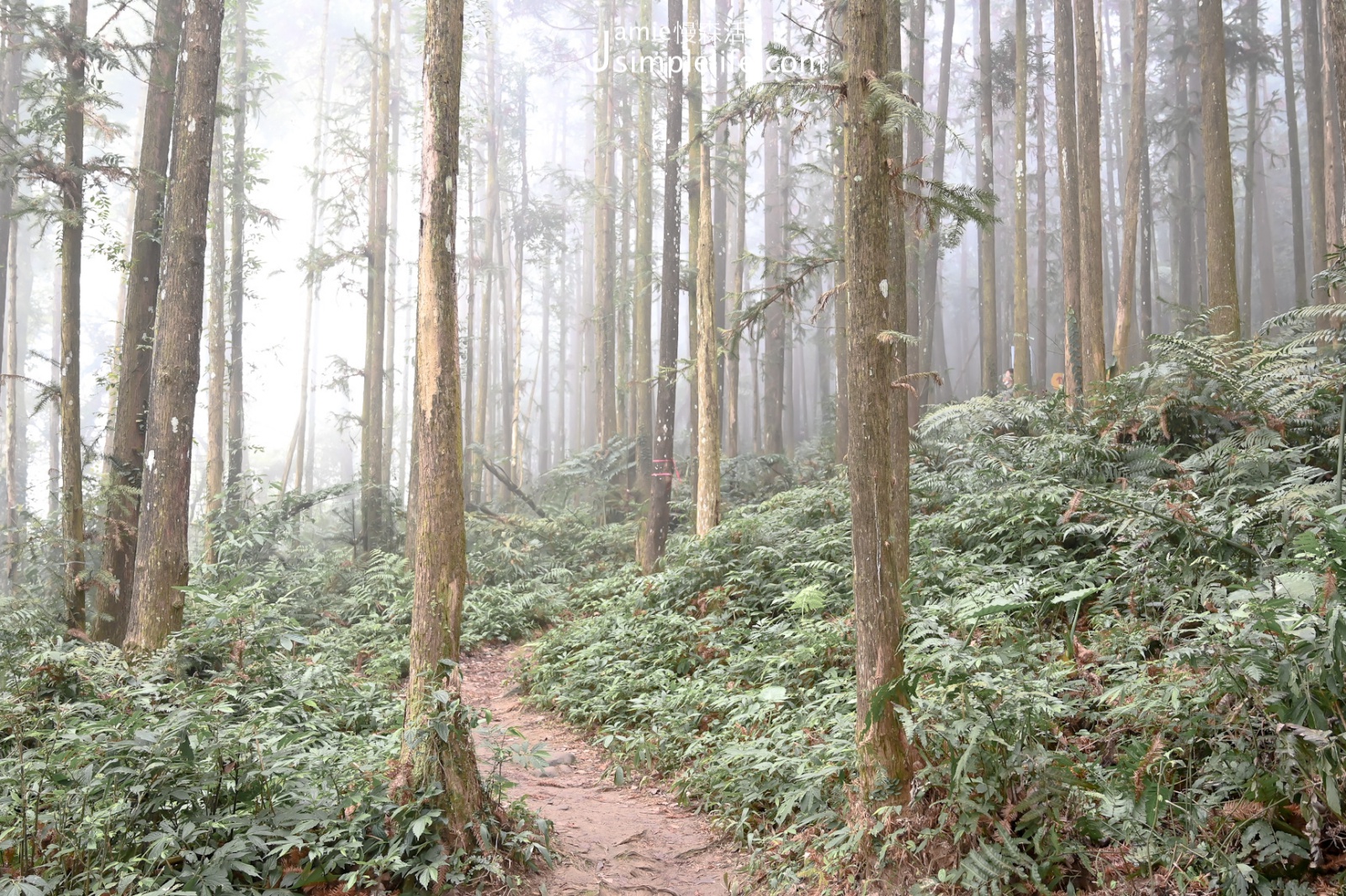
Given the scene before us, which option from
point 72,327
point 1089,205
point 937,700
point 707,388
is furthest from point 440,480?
point 1089,205

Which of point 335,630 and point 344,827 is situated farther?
point 335,630

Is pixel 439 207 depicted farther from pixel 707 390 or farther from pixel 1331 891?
pixel 707 390

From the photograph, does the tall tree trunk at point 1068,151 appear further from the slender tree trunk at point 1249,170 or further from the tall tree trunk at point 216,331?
the tall tree trunk at point 216,331

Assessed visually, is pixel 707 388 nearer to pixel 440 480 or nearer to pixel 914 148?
pixel 914 148

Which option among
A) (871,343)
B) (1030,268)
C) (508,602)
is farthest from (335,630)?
(1030,268)

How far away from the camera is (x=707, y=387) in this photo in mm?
12758

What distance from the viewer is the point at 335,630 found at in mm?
11562

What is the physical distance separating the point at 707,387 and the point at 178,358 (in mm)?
7350

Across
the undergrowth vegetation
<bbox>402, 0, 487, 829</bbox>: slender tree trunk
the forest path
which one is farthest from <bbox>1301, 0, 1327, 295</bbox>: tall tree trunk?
<bbox>402, 0, 487, 829</bbox>: slender tree trunk

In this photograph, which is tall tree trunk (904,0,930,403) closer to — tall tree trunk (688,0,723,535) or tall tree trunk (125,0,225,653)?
tall tree trunk (688,0,723,535)

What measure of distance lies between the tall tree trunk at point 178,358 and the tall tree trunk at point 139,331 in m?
1.38

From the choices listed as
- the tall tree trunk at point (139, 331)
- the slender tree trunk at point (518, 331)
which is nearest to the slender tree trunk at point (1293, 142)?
the slender tree trunk at point (518, 331)

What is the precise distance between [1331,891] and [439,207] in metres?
5.44

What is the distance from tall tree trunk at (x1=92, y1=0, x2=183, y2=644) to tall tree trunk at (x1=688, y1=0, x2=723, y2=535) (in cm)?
717
